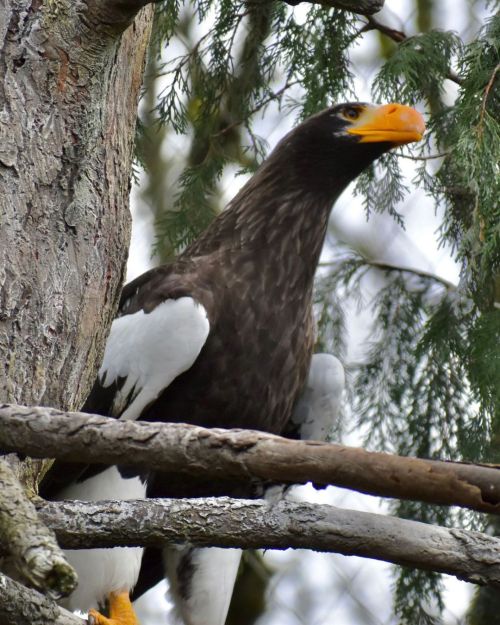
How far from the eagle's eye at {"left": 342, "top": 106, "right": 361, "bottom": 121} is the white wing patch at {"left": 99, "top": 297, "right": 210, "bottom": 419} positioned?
67cm

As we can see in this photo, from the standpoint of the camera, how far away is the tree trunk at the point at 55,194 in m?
1.67

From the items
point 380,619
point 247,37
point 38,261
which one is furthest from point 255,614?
point 38,261

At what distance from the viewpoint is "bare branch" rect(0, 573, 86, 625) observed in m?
1.19

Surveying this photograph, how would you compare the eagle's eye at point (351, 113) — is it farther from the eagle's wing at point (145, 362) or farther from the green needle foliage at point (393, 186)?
the eagle's wing at point (145, 362)

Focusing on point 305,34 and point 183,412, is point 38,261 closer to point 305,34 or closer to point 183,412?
point 183,412

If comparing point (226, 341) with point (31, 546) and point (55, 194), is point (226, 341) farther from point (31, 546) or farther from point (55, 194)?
point (31, 546)

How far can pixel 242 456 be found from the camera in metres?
1.16

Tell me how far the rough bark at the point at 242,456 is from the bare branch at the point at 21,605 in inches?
5.5

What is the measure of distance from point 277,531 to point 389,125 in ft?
5.27

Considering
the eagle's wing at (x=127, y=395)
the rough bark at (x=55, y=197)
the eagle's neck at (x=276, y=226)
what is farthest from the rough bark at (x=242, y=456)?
the eagle's neck at (x=276, y=226)

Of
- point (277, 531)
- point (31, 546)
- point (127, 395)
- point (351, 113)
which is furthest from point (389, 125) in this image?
point (31, 546)

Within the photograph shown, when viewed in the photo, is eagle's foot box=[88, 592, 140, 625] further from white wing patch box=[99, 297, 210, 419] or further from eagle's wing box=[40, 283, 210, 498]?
white wing patch box=[99, 297, 210, 419]

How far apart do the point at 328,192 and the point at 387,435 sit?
2.07 feet

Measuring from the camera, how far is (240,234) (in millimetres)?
2797
